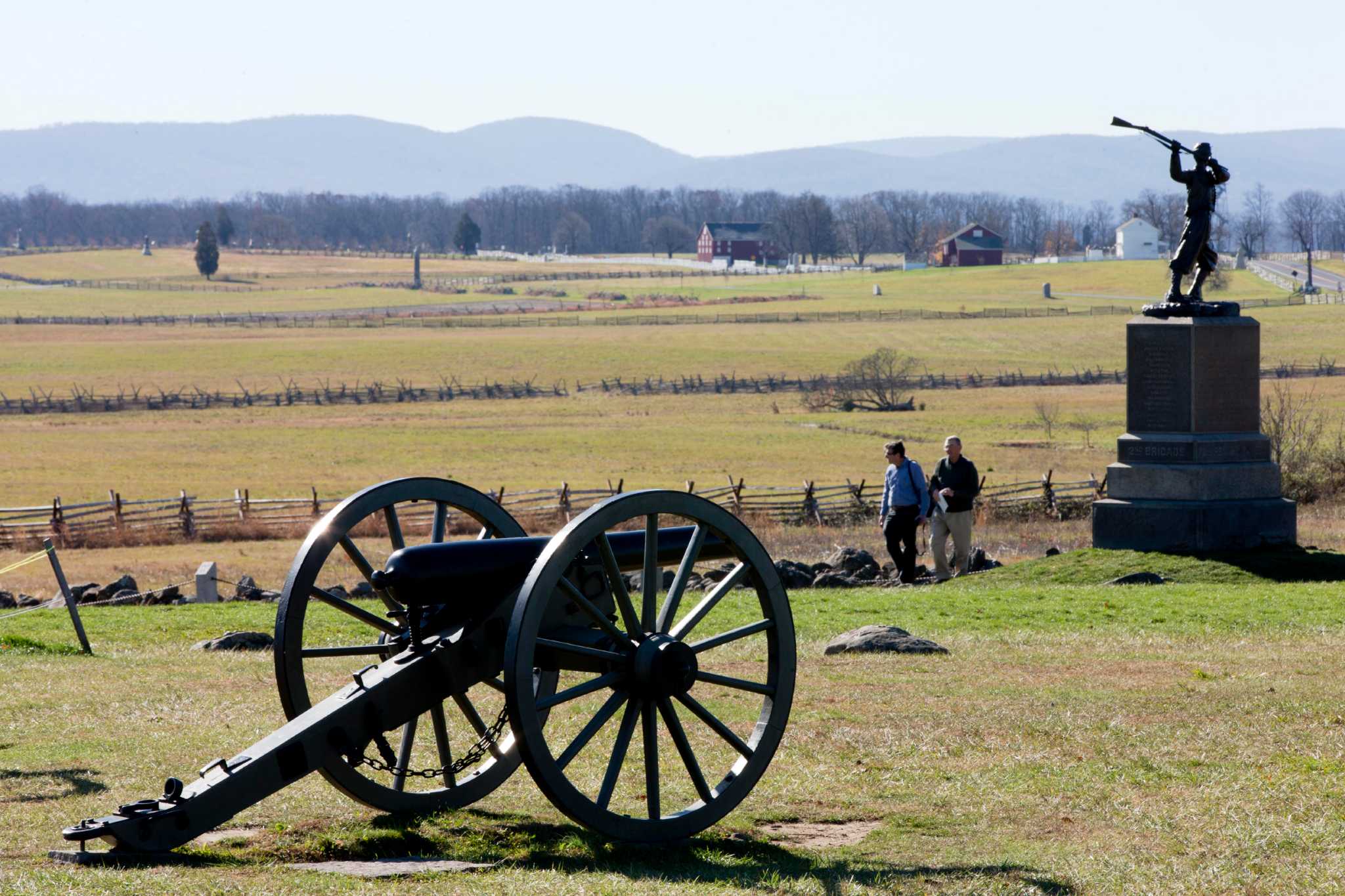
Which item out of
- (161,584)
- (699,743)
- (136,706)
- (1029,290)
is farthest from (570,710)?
(1029,290)

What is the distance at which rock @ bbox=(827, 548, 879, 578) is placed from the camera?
20.3 m

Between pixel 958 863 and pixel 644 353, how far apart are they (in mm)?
84933

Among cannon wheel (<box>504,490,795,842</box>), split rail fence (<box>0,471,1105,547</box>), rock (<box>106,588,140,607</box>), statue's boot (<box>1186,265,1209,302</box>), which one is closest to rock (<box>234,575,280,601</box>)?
rock (<box>106,588,140,607</box>)

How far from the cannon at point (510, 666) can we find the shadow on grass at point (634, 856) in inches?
5.3

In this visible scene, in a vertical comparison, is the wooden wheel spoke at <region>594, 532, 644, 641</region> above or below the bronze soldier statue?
below

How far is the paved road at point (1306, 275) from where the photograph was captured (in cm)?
13512

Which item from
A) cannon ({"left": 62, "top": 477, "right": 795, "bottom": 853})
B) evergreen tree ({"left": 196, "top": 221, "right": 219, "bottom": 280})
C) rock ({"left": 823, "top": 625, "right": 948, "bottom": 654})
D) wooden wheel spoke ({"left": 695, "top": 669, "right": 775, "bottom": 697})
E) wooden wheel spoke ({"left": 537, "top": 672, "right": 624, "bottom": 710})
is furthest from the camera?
evergreen tree ({"left": 196, "top": 221, "right": 219, "bottom": 280})

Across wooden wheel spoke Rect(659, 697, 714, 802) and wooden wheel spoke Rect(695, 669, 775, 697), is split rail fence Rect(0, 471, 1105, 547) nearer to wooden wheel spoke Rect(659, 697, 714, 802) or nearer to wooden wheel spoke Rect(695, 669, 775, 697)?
wooden wheel spoke Rect(695, 669, 775, 697)

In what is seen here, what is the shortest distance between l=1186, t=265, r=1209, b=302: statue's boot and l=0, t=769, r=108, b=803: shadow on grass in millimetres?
15349

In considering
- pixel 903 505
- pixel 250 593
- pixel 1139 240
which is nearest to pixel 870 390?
pixel 250 593

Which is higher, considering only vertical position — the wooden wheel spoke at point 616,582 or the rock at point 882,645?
the wooden wheel spoke at point 616,582

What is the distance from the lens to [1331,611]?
15641mm

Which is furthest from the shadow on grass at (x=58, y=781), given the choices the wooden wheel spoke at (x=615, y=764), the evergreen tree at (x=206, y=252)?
the evergreen tree at (x=206, y=252)

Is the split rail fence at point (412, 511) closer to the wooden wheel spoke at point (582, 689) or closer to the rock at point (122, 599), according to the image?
the rock at point (122, 599)
